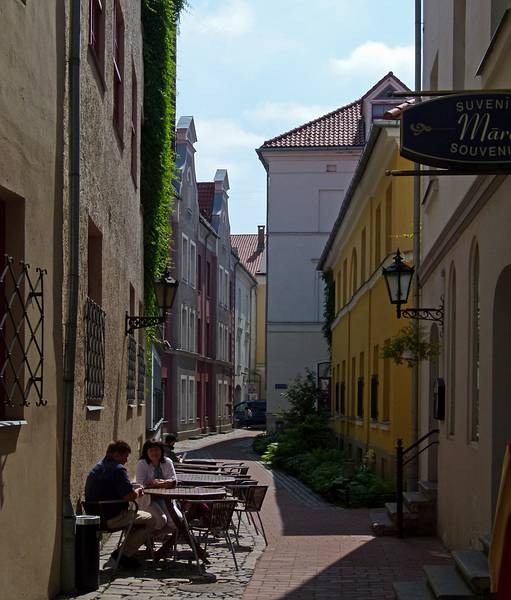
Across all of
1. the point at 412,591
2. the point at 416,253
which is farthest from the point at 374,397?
the point at 412,591

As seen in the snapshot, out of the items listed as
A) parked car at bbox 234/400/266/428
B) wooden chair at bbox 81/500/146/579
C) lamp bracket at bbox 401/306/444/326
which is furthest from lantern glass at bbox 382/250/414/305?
parked car at bbox 234/400/266/428

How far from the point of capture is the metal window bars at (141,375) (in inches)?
731

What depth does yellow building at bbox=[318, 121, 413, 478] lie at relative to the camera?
19.4 metres

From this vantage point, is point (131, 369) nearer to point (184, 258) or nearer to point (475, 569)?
point (475, 569)

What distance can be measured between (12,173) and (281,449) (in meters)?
24.6

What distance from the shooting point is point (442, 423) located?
1409cm

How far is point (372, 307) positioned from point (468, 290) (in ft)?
37.9

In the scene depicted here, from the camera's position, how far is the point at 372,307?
77.4 ft

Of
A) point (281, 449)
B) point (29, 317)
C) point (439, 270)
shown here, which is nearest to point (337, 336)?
point (281, 449)

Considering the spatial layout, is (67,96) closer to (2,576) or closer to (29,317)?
(29,317)

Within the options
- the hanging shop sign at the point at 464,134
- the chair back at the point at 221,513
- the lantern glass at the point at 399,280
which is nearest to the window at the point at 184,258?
the lantern glass at the point at 399,280

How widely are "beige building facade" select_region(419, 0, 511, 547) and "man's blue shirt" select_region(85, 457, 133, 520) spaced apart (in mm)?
3252

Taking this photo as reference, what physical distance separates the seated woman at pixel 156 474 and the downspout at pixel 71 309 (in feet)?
7.21

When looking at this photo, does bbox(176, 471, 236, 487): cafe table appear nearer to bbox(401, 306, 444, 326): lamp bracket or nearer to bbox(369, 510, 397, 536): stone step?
bbox(369, 510, 397, 536): stone step
